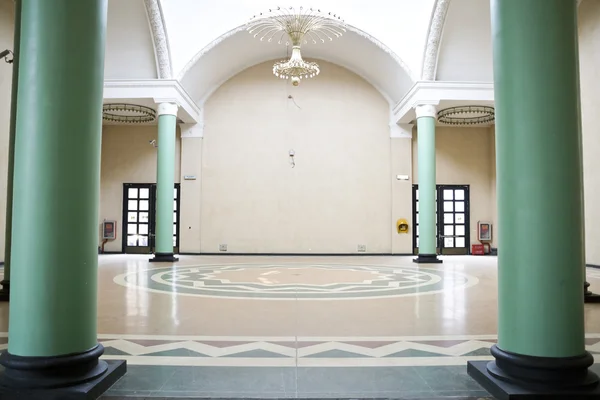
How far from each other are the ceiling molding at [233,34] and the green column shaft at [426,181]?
1.29 m

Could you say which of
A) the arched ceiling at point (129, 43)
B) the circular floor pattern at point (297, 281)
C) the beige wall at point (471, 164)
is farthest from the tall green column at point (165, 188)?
the beige wall at point (471, 164)

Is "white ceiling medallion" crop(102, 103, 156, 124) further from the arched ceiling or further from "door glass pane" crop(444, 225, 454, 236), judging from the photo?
"door glass pane" crop(444, 225, 454, 236)

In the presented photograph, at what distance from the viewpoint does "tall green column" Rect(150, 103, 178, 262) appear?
45.5ft

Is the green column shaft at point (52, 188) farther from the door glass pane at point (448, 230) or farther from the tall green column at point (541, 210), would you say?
the door glass pane at point (448, 230)

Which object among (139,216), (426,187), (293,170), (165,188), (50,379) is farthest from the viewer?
A: (139,216)

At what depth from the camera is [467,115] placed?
16500mm

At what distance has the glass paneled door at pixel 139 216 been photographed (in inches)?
704

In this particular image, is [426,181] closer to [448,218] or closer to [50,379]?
[448,218]

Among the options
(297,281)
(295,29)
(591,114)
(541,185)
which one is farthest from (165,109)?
(541,185)

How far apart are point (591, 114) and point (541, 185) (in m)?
12.1

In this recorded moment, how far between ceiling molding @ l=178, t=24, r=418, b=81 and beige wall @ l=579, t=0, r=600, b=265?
4545 mm

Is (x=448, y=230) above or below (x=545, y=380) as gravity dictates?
above

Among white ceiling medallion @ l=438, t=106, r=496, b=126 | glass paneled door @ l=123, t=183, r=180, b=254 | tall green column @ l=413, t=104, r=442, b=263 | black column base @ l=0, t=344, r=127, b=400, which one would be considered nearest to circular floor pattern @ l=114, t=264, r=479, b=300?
tall green column @ l=413, t=104, r=442, b=263

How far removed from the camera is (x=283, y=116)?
1769cm
